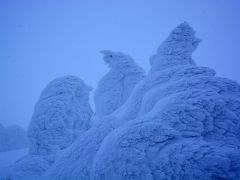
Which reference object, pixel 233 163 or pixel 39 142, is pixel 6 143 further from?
pixel 233 163

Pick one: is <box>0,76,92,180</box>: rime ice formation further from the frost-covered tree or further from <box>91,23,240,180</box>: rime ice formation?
the frost-covered tree

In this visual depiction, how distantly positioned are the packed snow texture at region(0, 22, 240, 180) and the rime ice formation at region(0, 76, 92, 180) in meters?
1.09

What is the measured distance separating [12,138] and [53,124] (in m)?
8.77

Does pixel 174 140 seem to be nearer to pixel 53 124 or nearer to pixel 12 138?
pixel 53 124

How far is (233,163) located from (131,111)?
170cm

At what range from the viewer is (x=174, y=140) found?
1.99m

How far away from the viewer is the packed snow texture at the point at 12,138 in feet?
36.7

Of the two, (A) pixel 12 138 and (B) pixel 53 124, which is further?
(A) pixel 12 138

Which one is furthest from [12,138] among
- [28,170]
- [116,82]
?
[28,170]

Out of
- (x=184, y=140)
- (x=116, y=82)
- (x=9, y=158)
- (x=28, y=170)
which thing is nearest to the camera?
(x=184, y=140)

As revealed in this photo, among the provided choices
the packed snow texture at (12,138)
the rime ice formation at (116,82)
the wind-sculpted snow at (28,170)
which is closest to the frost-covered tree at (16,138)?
the packed snow texture at (12,138)

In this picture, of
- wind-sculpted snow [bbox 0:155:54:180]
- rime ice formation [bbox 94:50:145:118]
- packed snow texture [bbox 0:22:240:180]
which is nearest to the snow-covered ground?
wind-sculpted snow [bbox 0:155:54:180]

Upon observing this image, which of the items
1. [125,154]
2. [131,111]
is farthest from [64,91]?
[125,154]

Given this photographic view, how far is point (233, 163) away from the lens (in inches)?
67.0
